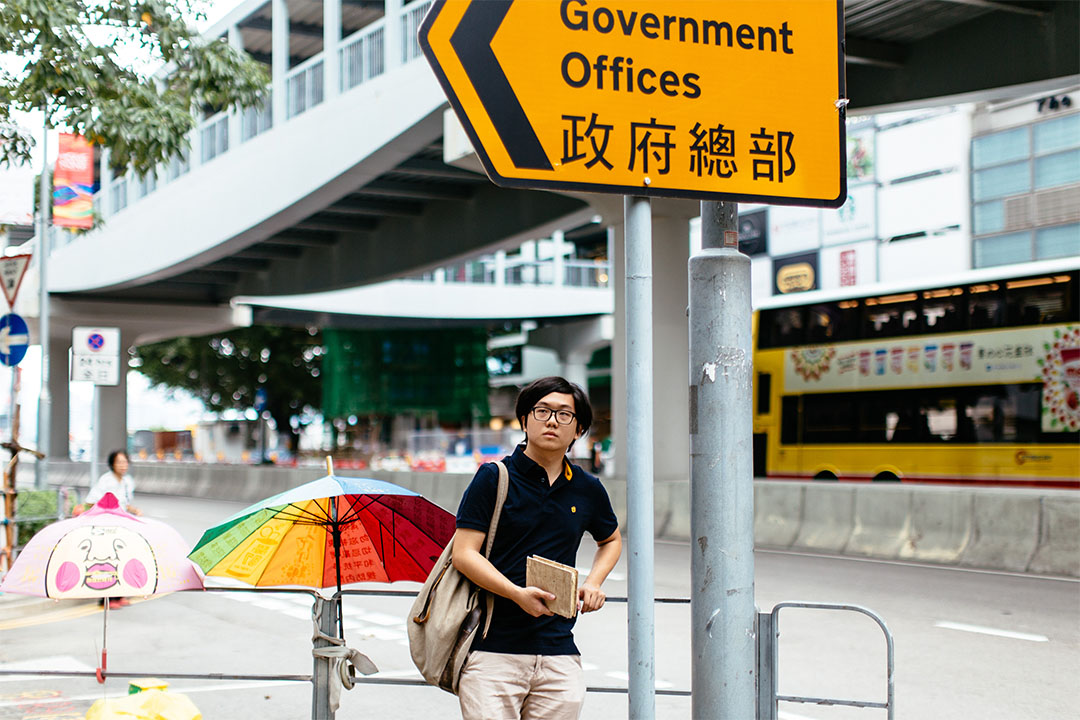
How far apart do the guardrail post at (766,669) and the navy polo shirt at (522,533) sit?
2.68 feet

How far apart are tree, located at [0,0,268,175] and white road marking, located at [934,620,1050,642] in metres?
7.59

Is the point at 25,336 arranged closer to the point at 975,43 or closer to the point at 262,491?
the point at 975,43

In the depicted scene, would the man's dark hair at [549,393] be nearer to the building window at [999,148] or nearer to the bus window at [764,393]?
the bus window at [764,393]

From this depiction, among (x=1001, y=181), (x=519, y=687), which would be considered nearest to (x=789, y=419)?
(x=519, y=687)

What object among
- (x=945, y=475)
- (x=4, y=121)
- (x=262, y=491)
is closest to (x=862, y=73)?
(x=945, y=475)

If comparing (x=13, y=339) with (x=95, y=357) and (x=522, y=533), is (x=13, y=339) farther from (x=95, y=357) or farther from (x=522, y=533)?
(x=522, y=533)

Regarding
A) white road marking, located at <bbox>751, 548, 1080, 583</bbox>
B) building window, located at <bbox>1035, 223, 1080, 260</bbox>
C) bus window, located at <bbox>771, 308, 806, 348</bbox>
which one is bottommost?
white road marking, located at <bbox>751, 548, 1080, 583</bbox>

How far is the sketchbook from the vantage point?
10.9ft

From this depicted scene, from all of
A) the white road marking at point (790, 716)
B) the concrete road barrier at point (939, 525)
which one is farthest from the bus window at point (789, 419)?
the white road marking at point (790, 716)

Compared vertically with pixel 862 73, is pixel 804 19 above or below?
below

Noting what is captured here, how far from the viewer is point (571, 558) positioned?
12.1ft

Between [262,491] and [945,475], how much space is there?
596 inches

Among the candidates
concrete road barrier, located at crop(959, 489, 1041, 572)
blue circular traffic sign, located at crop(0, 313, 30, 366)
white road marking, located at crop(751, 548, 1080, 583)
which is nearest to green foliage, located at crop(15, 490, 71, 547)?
blue circular traffic sign, located at crop(0, 313, 30, 366)

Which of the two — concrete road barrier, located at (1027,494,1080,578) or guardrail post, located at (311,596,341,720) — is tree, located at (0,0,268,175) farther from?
concrete road barrier, located at (1027,494,1080,578)
